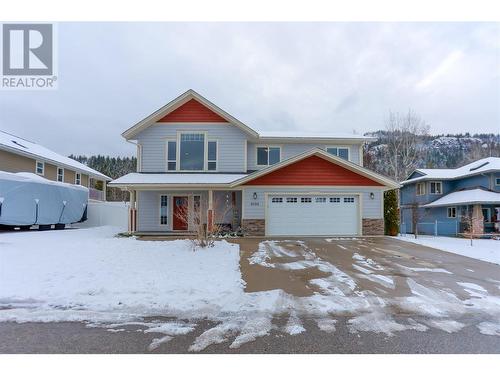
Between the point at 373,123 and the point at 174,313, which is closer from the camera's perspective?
the point at 174,313

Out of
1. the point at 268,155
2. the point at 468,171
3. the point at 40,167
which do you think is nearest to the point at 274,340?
the point at 268,155

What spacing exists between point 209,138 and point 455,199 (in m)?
20.2

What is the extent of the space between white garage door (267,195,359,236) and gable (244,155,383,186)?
734 millimetres

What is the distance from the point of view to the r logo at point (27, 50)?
28.9 ft

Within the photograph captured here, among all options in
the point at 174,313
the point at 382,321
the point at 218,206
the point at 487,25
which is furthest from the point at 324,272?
A: the point at 218,206

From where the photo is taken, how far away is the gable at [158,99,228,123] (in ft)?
50.3

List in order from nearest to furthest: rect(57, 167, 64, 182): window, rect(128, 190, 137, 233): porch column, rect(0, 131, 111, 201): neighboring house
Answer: rect(128, 190, 137, 233): porch column
rect(0, 131, 111, 201): neighboring house
rect(57, 167, 64, 182): window

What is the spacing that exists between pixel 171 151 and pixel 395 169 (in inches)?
828

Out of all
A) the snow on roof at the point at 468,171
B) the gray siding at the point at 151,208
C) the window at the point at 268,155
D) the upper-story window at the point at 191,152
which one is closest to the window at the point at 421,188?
the snow on roof at the point at 468,171

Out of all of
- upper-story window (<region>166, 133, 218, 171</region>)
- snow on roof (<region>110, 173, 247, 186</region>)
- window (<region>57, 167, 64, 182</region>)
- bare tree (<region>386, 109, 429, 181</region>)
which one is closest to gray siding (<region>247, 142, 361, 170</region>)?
snow on roof (<region>110, 173, 247, 186</region>)

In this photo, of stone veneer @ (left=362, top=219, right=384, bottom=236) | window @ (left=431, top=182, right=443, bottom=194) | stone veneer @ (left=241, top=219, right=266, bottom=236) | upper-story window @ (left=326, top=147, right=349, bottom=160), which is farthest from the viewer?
window @ (left=431, top=182, right=443, bottom=194)

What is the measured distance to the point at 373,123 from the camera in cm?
3102

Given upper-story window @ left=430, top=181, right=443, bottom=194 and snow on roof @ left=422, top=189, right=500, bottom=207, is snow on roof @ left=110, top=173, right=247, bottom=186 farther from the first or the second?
upper-story window @ left=430, top=181, right=443, bottom=194

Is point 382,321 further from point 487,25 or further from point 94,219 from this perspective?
point 94,219
